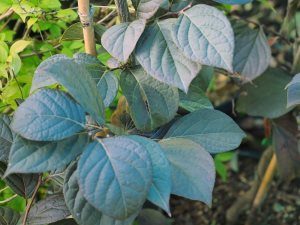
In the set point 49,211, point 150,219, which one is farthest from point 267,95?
point 49,211

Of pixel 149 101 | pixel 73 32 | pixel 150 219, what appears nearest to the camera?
pixel 149 101

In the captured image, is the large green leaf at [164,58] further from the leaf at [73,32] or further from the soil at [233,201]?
the soil at [233,201]

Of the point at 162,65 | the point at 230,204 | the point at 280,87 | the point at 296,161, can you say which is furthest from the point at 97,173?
the point at 230,204

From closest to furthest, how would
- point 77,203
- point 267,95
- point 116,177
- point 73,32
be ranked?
point 116,177
point 77,203
point 73,32
point 267,95

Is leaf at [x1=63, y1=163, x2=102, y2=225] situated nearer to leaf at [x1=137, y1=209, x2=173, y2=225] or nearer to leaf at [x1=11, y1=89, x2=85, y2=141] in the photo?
leaf at [x1=11, y1=89, x2=85, y2=141]

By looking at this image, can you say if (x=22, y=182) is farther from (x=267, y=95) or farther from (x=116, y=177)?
(x=267, y=95)

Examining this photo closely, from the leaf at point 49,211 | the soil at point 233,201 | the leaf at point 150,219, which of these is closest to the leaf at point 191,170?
the leaf at point 49,211

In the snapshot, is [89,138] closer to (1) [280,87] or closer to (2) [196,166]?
(2) [196,166]
